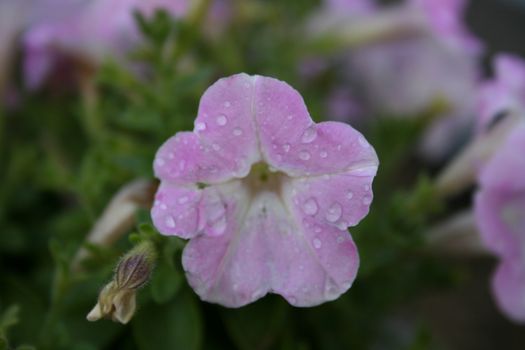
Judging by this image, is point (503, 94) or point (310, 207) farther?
point (503, 94)

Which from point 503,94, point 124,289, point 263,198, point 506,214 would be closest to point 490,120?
point 503,94

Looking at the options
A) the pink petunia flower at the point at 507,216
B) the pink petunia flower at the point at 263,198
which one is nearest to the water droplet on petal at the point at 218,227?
the pink petunia flower at the point at 263,198

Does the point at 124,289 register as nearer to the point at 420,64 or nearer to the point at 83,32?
the point at 83,32

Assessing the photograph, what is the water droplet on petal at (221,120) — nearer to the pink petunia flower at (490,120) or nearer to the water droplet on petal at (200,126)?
the water droplet on petal at (200,126)

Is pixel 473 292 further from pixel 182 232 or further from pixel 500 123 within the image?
pixel 182 232

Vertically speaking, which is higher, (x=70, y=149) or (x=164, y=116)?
(x=164, y=116)

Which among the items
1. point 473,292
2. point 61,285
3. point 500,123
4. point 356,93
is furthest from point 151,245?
point 473,292

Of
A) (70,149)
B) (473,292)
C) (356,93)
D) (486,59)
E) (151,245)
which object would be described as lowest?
(473,292)
